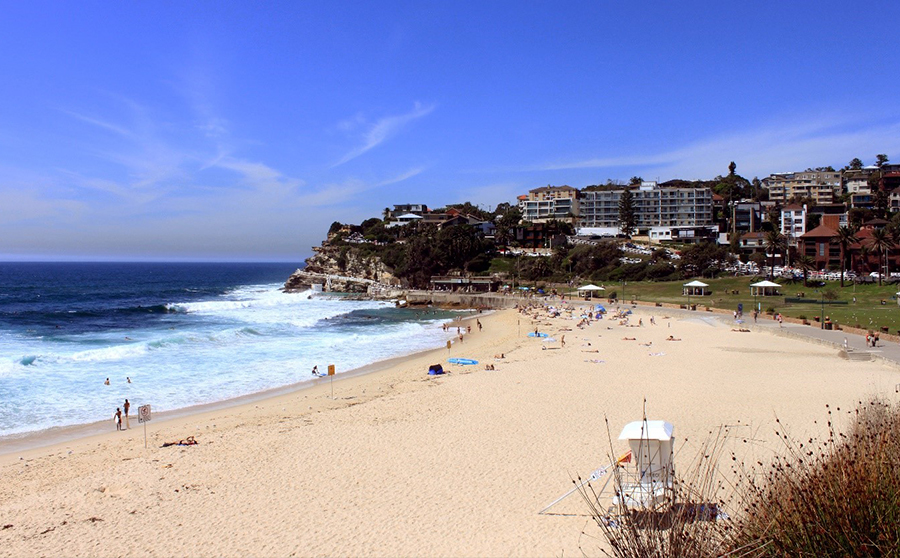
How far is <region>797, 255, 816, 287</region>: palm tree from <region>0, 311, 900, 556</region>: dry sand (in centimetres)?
3289

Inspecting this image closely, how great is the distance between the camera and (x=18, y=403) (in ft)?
69.9

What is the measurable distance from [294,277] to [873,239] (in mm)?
78430

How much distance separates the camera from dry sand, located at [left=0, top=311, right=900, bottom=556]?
9.76 metres

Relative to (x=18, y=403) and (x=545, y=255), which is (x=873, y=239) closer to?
(x=545, y=255)

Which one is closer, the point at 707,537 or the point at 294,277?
the point at 707,537

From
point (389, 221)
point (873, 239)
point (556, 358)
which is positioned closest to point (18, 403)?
point (556, 358)

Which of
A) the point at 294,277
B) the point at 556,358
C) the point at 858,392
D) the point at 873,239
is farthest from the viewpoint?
the point at 294,277

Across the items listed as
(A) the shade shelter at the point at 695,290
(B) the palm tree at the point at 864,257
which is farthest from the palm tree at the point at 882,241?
(A) the shade shelter at the point at 695,290

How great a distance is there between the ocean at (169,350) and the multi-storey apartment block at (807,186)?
9126 centimetres

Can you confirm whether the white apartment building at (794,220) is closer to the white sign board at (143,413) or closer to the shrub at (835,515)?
the white sign board at (143,413)

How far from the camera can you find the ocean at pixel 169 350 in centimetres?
2228

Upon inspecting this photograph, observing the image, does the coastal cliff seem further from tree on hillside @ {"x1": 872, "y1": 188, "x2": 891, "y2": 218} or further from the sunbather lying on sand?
tree on hillside @ {"x1": 872, "y1": 188, "x2": 891, "y2": 218}

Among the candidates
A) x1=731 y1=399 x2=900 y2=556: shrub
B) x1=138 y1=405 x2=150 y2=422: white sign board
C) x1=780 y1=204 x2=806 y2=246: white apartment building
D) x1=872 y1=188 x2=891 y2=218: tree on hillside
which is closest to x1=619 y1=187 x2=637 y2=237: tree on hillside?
x1=780 y1=204 x2=806 y2=246: white apartment building

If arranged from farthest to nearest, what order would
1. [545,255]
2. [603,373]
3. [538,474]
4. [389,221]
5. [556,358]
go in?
[389,221] < [545,255] < [556,358] < [603,373] < [538,474]
